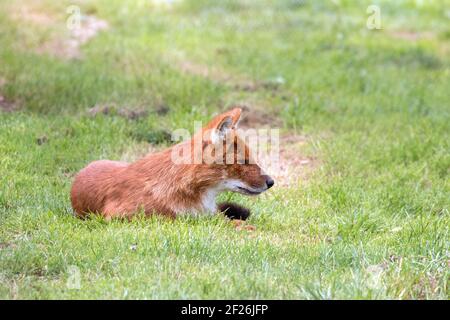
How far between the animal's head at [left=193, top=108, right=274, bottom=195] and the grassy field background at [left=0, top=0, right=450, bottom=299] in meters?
0.34

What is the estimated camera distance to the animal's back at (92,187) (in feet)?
22.3

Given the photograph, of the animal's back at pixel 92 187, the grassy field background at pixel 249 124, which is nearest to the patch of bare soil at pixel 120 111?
the grassy field background at pixel 249 124

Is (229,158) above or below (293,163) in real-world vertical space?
above

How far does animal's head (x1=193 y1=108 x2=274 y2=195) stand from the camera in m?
6.69

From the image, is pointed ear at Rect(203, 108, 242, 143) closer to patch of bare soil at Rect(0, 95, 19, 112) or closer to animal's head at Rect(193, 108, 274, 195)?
animal's head at Rect(193, 108, 274, 195)

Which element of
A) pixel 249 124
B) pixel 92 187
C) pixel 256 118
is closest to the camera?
pixel 92 187

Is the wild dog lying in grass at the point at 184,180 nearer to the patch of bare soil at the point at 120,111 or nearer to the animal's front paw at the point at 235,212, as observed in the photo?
the animal's front paw at the point at 235,212

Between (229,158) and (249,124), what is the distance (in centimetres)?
323

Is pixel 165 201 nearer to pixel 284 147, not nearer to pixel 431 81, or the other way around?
pixel 284 147

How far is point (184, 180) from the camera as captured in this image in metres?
6.65

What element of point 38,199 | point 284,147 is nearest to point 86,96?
point 284,147

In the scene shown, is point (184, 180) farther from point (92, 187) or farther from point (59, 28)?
point (59, 28)

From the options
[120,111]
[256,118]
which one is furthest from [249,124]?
[120,111]

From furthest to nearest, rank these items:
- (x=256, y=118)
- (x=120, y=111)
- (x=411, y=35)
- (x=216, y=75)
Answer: (x=411, y=35) < (x=216, y=75) < (x=256, y=118) < (x=120, y=111)
